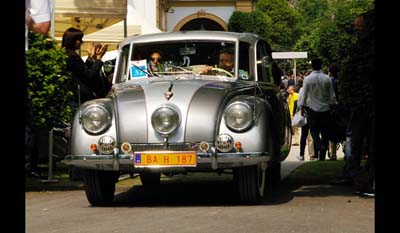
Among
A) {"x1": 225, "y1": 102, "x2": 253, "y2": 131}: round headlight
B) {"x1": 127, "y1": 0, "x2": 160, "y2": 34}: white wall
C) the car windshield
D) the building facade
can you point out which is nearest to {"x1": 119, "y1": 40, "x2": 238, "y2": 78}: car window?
the car windshield

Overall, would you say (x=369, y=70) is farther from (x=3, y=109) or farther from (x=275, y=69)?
(x=3, y=109)

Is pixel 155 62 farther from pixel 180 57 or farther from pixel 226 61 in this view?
pixel 226 61

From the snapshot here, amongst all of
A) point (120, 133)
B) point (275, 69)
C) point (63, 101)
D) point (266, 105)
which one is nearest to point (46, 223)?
point (120, 133)

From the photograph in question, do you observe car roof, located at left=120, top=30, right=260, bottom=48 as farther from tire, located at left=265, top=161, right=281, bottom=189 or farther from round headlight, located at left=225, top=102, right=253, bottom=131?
round headlight, located at left=225, top=102, right=253, bottom=131

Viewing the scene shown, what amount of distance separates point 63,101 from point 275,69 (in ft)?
8.53

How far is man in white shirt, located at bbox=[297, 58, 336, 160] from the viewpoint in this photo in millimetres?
14133

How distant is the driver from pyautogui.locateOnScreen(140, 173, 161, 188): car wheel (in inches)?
59.6

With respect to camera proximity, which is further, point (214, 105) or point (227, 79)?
point (227, 79)

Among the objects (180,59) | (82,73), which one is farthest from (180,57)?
(82,73)

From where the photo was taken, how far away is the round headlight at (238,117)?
7.89 metres

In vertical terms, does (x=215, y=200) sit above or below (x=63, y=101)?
below

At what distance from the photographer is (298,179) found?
10.9 metres

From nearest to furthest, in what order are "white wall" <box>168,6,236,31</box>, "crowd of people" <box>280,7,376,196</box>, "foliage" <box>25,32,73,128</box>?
"crowd of people" <box>280,7,376,196</box>
"foliage" <box>25,32,73,128</box>
"white wall" <box>168,6,236,31</box>

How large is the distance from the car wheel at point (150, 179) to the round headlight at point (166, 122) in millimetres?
2149
